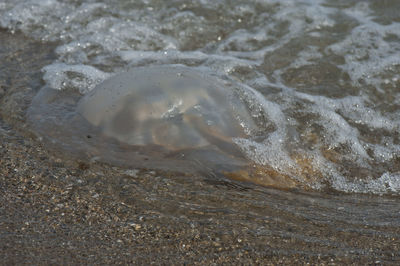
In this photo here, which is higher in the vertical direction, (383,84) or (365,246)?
(365,246)

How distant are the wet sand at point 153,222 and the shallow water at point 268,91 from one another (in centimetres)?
1

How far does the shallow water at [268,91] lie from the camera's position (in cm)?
237

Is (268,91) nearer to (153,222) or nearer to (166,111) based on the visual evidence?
(166,111)

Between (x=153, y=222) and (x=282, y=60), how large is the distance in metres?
2.44

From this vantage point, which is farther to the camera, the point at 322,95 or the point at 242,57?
the point at 242,57

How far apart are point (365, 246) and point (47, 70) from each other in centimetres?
268

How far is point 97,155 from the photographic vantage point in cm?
277

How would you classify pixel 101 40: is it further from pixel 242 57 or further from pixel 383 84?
pixel 383 84

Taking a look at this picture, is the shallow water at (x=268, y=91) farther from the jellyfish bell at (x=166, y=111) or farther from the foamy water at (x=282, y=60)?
the jellyfish bell at (x=166, y=111)

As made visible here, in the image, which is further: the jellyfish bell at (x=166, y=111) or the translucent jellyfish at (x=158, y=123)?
the jellyfish bell at (x=166, y=111)

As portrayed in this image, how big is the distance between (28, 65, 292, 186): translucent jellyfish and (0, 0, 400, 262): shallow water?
0.13 feet

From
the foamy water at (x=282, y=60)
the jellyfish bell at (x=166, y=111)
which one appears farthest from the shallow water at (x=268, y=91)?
the jellyfish bell at (x=166, y=111)

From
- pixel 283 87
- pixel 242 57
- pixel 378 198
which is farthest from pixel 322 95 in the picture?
pixel 378 198

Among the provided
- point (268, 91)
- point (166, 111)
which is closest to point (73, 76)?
point (166, 111)
